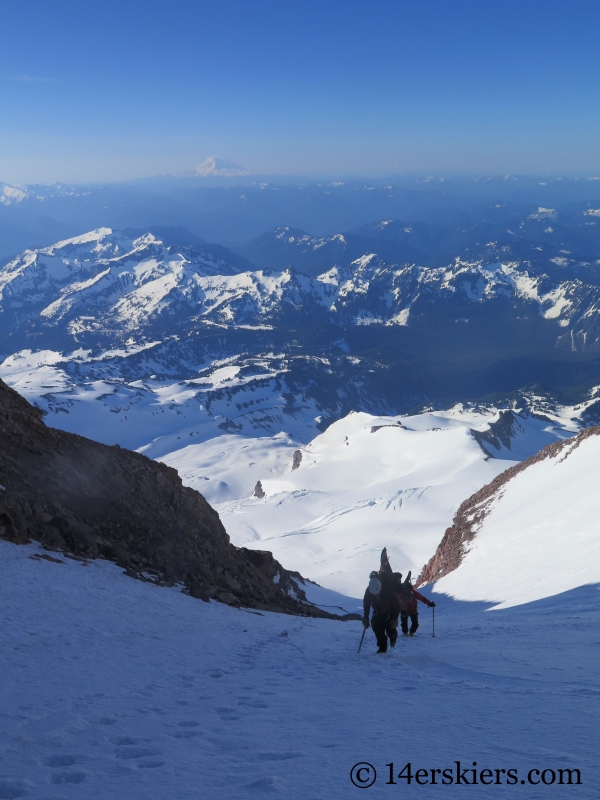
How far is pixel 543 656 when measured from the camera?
31.9ft

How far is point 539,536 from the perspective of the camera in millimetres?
25562

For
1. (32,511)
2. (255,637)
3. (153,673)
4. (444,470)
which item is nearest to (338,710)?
A: (153,673)

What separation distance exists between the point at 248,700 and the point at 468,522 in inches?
1256

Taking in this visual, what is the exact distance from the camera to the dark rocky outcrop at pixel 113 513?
15.1m

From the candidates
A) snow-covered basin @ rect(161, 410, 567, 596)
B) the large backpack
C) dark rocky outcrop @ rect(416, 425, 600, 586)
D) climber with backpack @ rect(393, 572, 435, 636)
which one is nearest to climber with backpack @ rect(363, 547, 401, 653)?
the large backpack

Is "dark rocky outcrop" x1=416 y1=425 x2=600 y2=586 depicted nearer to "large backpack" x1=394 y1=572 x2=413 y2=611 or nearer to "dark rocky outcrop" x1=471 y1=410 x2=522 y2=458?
"large backpack" x1=394 y1=572 x2=413 y2=611

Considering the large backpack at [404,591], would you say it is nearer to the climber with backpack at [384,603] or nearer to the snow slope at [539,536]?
the climber with backpack at [384,603]

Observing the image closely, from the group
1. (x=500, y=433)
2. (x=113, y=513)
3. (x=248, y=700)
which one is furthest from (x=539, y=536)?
(x=500, y=433)

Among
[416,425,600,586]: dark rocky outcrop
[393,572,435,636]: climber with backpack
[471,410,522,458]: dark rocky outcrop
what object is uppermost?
[393,572,435,636]: climber with backpack

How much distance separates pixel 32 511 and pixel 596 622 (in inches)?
572

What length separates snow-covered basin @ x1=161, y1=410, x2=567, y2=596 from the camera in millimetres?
49219

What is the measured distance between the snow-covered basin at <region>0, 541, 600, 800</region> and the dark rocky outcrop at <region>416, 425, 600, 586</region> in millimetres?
19244

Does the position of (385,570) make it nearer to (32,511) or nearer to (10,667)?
(10,667)

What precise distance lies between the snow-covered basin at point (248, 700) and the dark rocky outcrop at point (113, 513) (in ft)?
4.54
